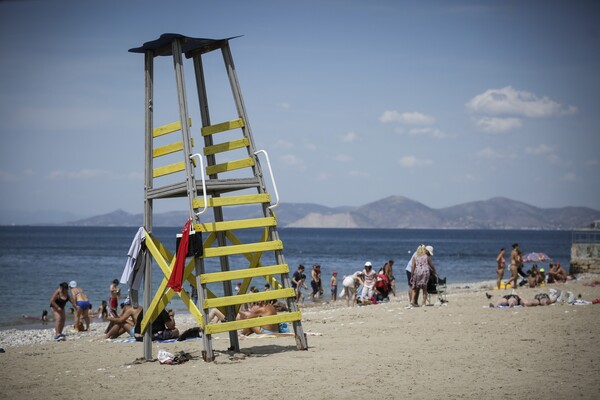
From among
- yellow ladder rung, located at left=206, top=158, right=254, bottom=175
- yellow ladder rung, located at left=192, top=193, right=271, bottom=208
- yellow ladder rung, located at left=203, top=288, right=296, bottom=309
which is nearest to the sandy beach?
yellow ladder rung, located at left=203, top=288, right=296, bottom=309

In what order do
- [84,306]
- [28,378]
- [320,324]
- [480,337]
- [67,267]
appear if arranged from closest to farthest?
1. [28,378]
2. [480,337]
3. [320,324]
4. [84,306]
5. [67,267]

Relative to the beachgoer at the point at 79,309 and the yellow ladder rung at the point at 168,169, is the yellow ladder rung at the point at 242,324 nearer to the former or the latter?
the yellow ladder rung at the point at 168,169

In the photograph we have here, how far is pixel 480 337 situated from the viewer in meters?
12.2

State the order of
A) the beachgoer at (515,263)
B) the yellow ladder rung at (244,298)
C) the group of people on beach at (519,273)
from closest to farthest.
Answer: the yellow ladder rung at (244,298), the beachgoer at (515,263), the group of people on beach at (519,273)

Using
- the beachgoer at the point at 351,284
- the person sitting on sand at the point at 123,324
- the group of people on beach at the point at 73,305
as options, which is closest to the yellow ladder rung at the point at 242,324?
the person sitting on sand at the point at 123,324

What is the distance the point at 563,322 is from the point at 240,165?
6579 mm

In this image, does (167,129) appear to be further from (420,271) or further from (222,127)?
(420,271)

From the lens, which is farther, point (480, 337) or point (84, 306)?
point (84, 306)

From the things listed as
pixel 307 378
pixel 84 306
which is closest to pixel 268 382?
pixel 307 378

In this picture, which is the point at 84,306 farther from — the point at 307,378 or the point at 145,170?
the point at 307,378

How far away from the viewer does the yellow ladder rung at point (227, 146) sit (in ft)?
36.4

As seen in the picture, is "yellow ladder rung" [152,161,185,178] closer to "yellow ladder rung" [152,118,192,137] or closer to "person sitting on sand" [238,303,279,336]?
"yellow ladder rung" [152,118,192,137]

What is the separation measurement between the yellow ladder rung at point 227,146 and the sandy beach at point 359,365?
2.97m

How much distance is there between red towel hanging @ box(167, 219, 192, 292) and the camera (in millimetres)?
10156
